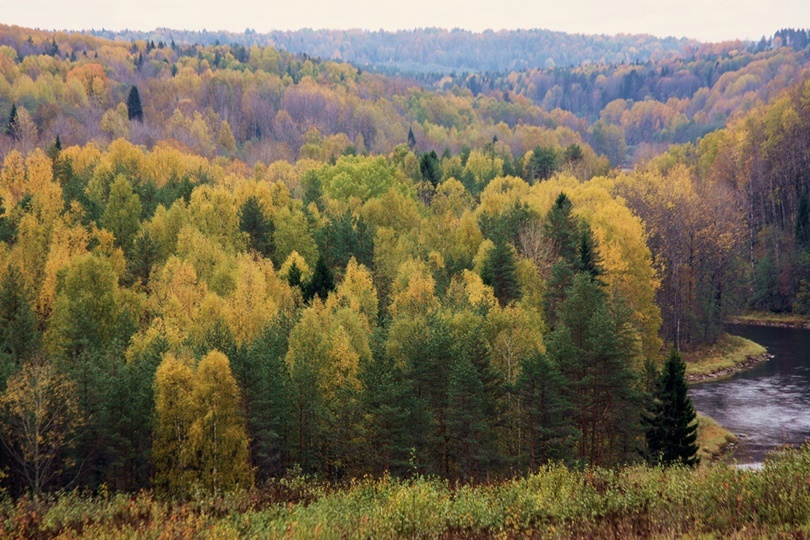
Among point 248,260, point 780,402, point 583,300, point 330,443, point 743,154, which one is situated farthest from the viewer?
point 743,154

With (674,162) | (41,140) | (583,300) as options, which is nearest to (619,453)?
(583,300)

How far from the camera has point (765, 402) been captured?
58.4 meters

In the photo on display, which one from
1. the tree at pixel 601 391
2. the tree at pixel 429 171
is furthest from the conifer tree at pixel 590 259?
the tree at pixel 429 171

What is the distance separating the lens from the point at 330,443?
39.4 m

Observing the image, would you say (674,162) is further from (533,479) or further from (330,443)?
(533,479)

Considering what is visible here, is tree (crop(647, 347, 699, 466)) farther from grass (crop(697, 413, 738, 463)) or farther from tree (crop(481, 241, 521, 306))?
tree (crop(481, 241, 521, 306))

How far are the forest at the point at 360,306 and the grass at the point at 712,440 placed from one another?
6.92m

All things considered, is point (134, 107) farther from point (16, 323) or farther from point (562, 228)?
point (562, 228)

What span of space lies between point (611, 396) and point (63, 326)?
3722 centimetres

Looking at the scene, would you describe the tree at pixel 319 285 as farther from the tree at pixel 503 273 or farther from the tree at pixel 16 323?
the tree at pixel 16 323

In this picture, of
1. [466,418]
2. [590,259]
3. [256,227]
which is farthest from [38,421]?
[590,259]

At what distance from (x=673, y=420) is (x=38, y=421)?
3313 cm

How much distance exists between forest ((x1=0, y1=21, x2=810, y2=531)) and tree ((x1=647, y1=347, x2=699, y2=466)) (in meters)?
0.44

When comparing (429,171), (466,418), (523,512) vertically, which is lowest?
(466,418)
